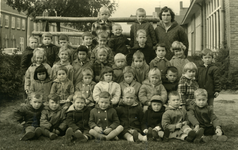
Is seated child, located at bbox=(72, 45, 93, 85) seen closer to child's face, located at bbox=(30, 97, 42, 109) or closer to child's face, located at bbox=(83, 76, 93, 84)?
child's face, located at bbox=(83, 76, 93, 84)

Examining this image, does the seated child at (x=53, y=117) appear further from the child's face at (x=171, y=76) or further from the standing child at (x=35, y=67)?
the child's face at (x=171, y=76)

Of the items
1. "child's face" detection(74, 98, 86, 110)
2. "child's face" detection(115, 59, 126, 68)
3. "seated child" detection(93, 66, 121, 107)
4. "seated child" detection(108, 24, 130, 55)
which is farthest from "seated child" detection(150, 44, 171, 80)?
"child's face" detection(74, 98, 86, 110)

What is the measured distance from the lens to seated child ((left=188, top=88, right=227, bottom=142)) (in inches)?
183

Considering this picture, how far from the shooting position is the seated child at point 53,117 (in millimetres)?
4750

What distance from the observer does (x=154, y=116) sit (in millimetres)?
4711

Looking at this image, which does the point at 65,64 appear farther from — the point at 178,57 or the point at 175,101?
the point at 175,101

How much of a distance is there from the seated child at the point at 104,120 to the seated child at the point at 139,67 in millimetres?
958

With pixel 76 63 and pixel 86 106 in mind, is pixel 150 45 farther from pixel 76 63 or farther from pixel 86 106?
pixel 86 106

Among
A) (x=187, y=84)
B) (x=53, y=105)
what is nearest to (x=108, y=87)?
(x=53, y=105)

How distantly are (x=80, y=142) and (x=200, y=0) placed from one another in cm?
1460

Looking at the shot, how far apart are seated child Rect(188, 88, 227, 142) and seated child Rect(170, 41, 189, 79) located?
2.69 feet

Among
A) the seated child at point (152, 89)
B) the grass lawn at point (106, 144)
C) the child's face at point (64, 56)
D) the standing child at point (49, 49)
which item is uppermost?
the standing child at point (49, 49)

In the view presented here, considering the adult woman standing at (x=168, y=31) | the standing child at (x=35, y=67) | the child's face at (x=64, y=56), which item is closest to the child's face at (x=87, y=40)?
the child's face at (x=64, y=56)

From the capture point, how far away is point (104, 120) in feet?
15.2
